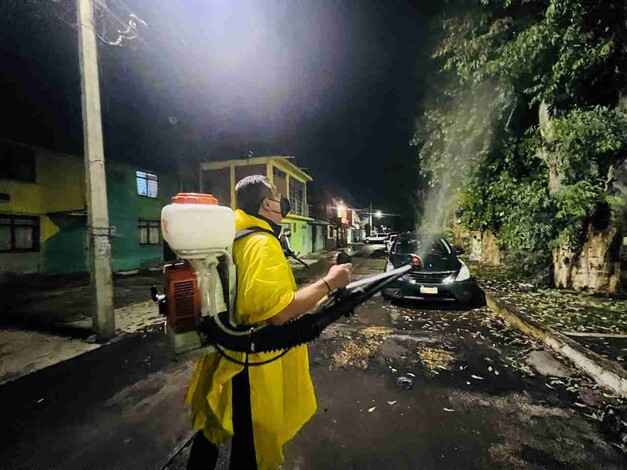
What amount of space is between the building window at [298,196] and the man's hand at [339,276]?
21.1m

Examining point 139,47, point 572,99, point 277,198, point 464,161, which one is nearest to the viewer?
point 277,198

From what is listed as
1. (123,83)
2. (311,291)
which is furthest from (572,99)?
(123,83)

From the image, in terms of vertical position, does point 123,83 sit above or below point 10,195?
above

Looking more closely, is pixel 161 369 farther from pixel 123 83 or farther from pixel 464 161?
pixel 123 83

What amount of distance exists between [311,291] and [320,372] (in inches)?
108

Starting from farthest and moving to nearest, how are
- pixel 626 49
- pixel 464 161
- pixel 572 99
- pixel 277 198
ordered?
pixel 464 161, pixel 572 99, pixel 626 49, pixel 277 198

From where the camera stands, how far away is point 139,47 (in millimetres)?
9500

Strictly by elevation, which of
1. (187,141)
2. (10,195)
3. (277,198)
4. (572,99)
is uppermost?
(187,141)

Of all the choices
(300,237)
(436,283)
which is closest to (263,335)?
(436,283)

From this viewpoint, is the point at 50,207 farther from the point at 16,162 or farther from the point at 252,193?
the point at 252,193

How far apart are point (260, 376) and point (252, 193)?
990 mm

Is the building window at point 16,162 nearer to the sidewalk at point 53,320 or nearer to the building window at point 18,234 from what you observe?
the building window at point 18,234

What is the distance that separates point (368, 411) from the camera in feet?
9.79

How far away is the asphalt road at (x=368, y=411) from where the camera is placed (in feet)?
7.84
